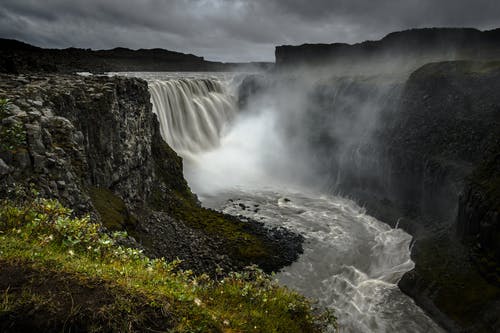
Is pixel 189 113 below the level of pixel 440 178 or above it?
above

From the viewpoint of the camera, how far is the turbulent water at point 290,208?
2031 centimetres

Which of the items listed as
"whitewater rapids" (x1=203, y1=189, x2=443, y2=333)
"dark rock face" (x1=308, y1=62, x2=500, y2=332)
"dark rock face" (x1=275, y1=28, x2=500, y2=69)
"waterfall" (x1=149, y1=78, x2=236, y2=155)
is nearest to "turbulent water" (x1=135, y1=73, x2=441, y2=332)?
"whitewater rapids" (x1=203, y1=189, x2=443, y2=333)

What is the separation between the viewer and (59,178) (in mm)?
11891

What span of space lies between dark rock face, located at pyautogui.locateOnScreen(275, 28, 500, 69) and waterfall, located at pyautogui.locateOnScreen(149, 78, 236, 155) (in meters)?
36.7

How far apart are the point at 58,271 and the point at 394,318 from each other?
1853cm

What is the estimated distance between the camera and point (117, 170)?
69.6ft

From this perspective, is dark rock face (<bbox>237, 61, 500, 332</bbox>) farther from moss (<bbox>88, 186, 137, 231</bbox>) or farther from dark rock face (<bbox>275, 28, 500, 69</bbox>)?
dark rock face (<bbox>275, 28, 500, 69</bbox>)

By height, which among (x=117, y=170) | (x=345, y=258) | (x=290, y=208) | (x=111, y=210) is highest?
(x=117, y=170)

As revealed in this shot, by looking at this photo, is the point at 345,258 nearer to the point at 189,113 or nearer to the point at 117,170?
the point at 117,170

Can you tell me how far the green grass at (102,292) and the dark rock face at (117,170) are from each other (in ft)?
9.22

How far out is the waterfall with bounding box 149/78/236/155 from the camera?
141 ft

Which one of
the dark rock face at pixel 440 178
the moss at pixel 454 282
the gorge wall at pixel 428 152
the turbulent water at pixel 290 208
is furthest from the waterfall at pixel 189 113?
the moss at pixel 454 282

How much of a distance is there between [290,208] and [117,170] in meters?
19.9

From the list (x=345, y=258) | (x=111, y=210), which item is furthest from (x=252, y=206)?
(x=111, y=210)
